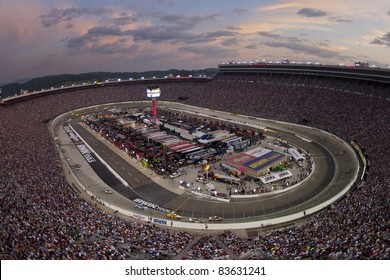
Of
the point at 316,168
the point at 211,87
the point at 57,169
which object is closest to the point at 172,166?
the point at 57,169

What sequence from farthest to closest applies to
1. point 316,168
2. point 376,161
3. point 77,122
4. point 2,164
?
point 77,122, point 316,168, point 376,161, point 2,164

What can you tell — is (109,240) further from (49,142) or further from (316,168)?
(49,142)

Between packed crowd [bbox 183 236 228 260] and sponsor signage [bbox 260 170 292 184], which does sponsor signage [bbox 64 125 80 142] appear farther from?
packed crowd [bbox 183 236 228 260]

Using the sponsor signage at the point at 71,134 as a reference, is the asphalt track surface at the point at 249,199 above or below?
below

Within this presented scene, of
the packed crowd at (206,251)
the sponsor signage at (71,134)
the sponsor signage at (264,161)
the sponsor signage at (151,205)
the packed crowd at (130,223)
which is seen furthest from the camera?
the sponsor signage at (71,134)

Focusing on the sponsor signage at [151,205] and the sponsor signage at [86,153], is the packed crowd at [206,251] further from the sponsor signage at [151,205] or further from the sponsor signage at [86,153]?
the sponsor signage at [86,153]

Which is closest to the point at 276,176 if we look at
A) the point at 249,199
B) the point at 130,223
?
the point at 249,199

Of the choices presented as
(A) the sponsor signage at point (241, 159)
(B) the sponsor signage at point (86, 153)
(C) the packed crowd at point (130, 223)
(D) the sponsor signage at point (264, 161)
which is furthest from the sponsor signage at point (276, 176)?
(B) the sponsor signage at point (86, 153)

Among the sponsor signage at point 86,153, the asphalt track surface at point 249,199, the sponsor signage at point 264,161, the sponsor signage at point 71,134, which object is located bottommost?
the asphalt track surface at point 249,199

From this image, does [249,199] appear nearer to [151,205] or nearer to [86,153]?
[151,205]
